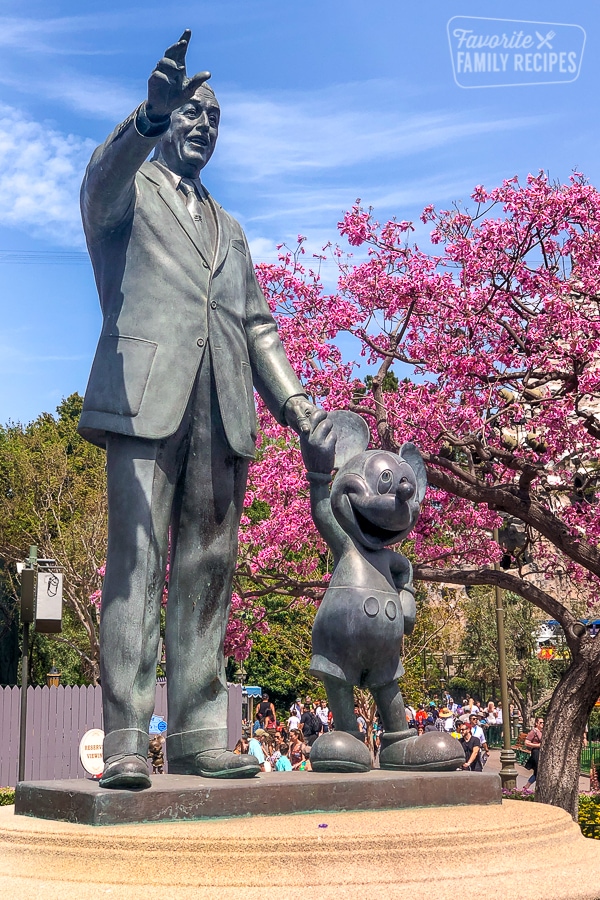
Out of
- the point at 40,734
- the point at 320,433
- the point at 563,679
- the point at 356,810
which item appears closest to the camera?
the point at 356,810

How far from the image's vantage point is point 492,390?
39.2ft

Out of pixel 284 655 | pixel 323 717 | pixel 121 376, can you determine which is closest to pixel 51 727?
pixel 323 717

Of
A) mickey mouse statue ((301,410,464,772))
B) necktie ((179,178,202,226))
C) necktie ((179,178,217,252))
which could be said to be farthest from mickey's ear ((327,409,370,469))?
necktie ((179,178,202,226))

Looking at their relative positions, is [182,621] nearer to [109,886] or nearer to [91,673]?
[109,886]

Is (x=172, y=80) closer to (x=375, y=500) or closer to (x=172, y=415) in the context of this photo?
(x=172, y=415)

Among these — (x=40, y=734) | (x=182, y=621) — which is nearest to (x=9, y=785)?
(x=40, y=734)

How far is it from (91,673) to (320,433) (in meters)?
27.6

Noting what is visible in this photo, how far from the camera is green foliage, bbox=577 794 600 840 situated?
449 inches

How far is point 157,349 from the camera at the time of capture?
4727mm

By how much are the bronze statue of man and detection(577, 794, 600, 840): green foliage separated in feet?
23.7

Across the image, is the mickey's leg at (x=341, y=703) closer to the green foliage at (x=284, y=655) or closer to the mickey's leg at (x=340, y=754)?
the mickey's leg at (x=340, y=754)

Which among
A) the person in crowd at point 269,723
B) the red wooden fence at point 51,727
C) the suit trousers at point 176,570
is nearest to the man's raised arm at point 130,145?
the suit trousers at point 176,570

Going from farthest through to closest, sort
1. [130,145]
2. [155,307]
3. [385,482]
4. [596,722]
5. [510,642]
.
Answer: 1. [510,642]
2. [596,722]
3. [385,482]
4. [155,307]
5. [130,145]

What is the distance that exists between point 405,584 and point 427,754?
2.90ft
